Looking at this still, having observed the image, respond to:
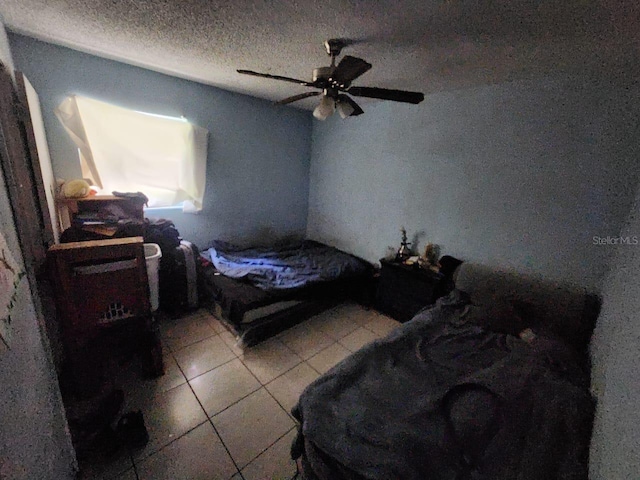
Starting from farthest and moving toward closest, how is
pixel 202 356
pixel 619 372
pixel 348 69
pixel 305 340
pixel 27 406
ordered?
pixel 305 340
pixel 202 356
pixel 348 69
pixel 619 372
pixel 27 406

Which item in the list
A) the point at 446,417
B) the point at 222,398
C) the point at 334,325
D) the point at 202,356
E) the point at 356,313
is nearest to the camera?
the point at 446,417

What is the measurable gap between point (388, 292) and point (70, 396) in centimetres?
266

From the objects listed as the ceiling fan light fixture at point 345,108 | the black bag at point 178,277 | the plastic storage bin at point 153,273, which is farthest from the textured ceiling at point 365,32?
the black bag at point 178,277

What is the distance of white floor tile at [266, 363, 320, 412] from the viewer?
171 centimetres

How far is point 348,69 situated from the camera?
53.2 inches

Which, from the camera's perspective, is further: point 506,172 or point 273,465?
point 506,172

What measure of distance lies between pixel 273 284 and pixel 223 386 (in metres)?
0.90

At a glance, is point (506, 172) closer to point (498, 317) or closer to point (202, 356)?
point (498, 317)

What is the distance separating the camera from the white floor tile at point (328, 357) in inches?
80.0

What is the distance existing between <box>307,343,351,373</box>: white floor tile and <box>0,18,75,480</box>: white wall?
1.43m

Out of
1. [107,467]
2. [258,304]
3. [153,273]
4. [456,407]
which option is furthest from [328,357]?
[153,273]

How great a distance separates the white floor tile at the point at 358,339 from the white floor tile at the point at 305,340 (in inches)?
5.2

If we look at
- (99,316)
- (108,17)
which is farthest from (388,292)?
(108,17)

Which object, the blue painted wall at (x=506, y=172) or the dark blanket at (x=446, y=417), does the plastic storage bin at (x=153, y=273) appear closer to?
the dark blanket at (x=446, y=417)
